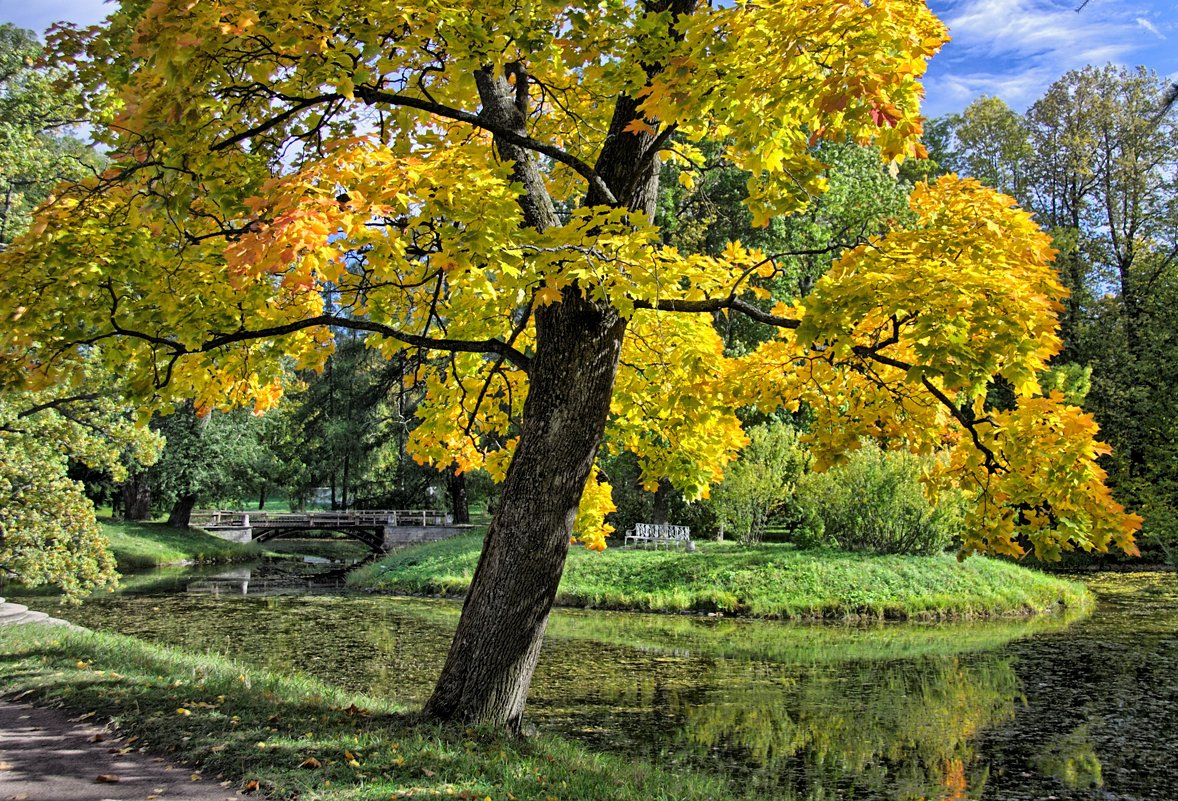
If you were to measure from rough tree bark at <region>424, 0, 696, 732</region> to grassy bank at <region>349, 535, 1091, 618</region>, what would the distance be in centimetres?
1181

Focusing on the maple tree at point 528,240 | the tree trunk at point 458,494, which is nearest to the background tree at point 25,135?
the maple tree at point 528,240

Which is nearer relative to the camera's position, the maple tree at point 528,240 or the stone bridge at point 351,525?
the maple tree at point 528,240

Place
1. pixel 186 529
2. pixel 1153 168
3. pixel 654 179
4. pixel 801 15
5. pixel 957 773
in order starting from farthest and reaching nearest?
pixel 186 529
pixel 1153 168
pixel 957 773
pixel 654 179
pixel 801 15

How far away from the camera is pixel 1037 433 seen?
482 centimetres

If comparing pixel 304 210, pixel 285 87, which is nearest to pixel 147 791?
pixel 304 210

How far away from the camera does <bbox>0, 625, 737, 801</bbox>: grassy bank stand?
13.9 ft

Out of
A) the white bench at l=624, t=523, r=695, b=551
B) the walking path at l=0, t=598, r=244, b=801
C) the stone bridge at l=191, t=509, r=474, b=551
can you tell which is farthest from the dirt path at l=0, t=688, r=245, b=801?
the stone bridge at l=191, t=509, r=474, b=551

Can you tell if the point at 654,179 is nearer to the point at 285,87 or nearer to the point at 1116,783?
the point at 285,87

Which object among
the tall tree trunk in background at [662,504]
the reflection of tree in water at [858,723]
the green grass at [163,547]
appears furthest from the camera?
the green grass at [163,547]

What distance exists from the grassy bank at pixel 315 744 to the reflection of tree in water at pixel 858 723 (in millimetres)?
1567

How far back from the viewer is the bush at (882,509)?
18156mm

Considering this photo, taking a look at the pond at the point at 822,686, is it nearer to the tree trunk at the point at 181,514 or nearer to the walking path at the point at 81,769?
the walking path at the point at 81,769

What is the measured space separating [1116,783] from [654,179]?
6.42 m

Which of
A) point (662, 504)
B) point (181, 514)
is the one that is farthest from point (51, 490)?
point (181, 514)
